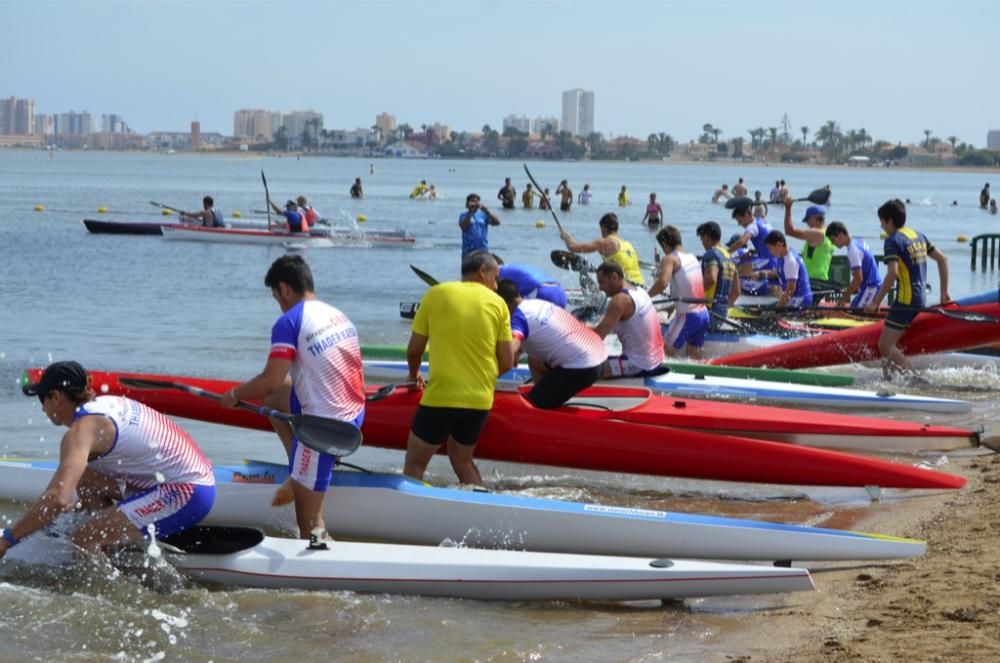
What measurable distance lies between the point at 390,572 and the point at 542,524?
1.05 meters

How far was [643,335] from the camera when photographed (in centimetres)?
1104

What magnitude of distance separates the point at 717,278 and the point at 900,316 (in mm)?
2283

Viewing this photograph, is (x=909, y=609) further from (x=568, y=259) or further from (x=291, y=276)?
(x=568, y=259)

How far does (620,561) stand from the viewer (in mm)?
6820

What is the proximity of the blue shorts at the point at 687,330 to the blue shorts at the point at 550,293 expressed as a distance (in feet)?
11.1

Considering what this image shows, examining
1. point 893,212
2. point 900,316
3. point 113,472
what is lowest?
point 113,472

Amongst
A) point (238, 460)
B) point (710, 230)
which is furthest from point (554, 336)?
point (710, 230)

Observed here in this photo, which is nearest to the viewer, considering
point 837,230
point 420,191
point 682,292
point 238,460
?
point 238,460

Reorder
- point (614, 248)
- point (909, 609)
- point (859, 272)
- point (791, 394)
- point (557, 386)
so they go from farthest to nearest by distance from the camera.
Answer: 1. point (859, 272)
2. point (614, 248)
3. point (791, 394)
4. point (557, 386)
5. point (909, 609)

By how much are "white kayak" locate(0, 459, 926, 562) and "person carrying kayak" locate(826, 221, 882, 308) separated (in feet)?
29.2

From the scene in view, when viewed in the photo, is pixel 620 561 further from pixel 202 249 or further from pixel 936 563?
pixel 202 249

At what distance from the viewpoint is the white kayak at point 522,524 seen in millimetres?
7117

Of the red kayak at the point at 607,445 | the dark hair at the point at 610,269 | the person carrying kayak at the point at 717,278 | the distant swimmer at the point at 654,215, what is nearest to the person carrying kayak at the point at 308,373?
the red kayak at the point at 607,445

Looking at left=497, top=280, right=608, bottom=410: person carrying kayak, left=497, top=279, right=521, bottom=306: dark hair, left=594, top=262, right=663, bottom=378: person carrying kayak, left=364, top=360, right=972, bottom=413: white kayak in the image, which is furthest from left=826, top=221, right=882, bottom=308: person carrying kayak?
left=497, top=279, right=521, bottom=306: dark hair
